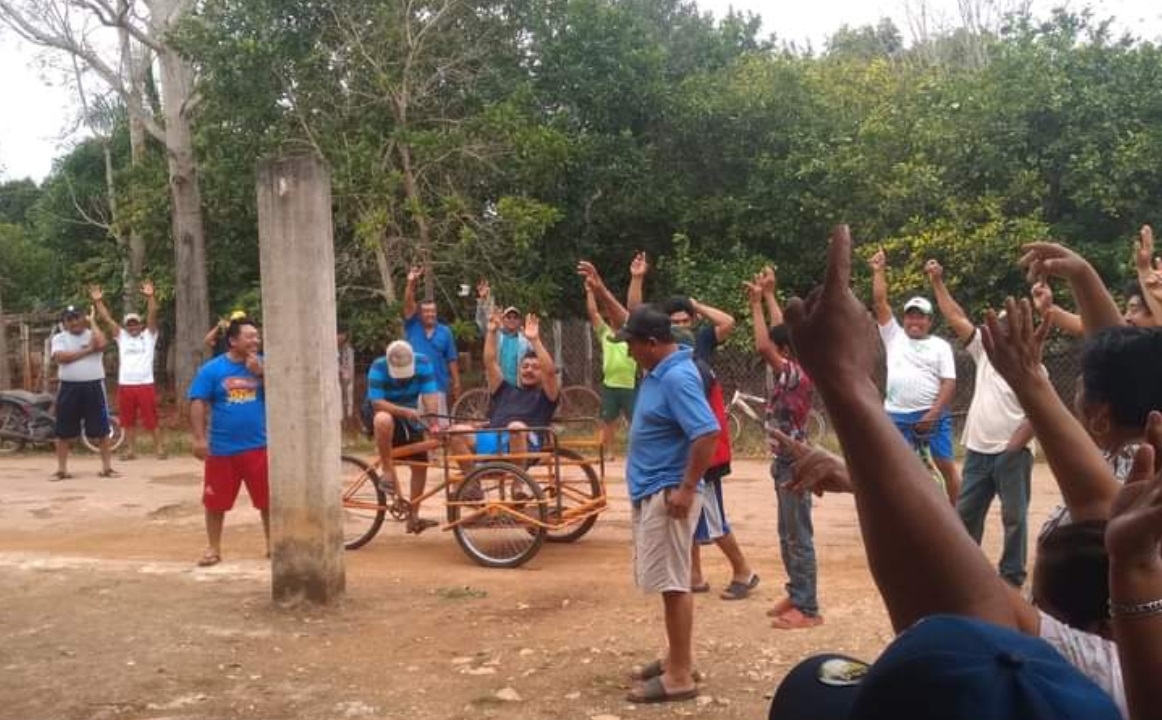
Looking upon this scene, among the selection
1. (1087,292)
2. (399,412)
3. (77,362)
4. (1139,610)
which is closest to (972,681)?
(1139,610)

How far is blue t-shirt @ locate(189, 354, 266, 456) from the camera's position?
7883 mm

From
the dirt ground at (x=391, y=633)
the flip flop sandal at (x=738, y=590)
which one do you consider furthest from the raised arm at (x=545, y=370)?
the flip flop sandal at (x=738, y=590)

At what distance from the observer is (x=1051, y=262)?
3.34 metres

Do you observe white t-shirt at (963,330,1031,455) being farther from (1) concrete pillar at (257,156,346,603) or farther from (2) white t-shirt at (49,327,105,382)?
(2) white t-shirt at (49,327,105,382)

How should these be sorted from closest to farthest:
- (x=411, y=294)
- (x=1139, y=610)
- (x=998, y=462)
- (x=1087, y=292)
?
(x=1139, y=610), (x=1087, y=292), (x=998, y=462), (x=411, y=294)

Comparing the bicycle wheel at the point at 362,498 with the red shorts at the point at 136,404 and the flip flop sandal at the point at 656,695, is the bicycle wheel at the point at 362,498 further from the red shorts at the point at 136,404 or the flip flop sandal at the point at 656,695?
the red shorts at the point at 136,404

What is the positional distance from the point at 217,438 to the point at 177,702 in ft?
9.17

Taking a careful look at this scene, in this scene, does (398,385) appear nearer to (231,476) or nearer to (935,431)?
(231,476)

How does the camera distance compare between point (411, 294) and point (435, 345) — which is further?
point (435, 345)

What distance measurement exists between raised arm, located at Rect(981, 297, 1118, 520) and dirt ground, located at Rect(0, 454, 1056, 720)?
10.0ft

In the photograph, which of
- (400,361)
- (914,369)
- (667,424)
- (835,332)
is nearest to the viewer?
(835,332)

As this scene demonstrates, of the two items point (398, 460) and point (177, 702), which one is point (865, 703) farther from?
point (398, 460)

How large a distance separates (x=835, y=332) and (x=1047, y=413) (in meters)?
0.68

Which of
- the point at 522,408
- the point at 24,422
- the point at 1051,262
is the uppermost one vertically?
the point at 1051,262
